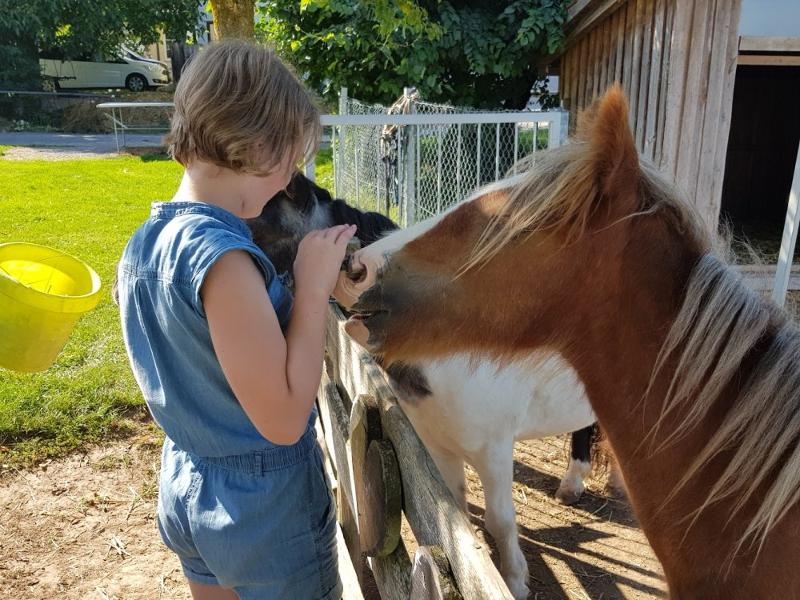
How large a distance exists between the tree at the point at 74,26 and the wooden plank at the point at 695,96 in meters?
26.5

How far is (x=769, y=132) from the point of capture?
34.0ft

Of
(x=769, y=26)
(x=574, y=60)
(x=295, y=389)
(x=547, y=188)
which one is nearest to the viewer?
(x=295, y=389)

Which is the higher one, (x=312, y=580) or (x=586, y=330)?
(x=586, y=330)

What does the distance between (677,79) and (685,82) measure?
110 mm

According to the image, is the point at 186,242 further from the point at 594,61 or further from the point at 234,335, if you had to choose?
the point at 594,61

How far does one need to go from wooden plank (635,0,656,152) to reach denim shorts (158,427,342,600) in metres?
5.31

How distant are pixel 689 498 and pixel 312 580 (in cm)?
86

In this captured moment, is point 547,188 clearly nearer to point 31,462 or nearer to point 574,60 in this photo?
point 31,462

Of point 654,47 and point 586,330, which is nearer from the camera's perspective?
point 586,330

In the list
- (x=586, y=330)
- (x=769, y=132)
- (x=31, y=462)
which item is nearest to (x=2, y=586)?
(x=31, y=462)

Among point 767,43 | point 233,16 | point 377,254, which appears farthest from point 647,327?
point 233,16

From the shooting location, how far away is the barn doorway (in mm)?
10023

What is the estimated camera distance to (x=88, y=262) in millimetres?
7941

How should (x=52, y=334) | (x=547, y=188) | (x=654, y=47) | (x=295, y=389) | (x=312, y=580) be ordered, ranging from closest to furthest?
(x=295, y=389), (x=547, y=188), (x=312, y=580), (x=52, y=334), (x=654, y=47)
